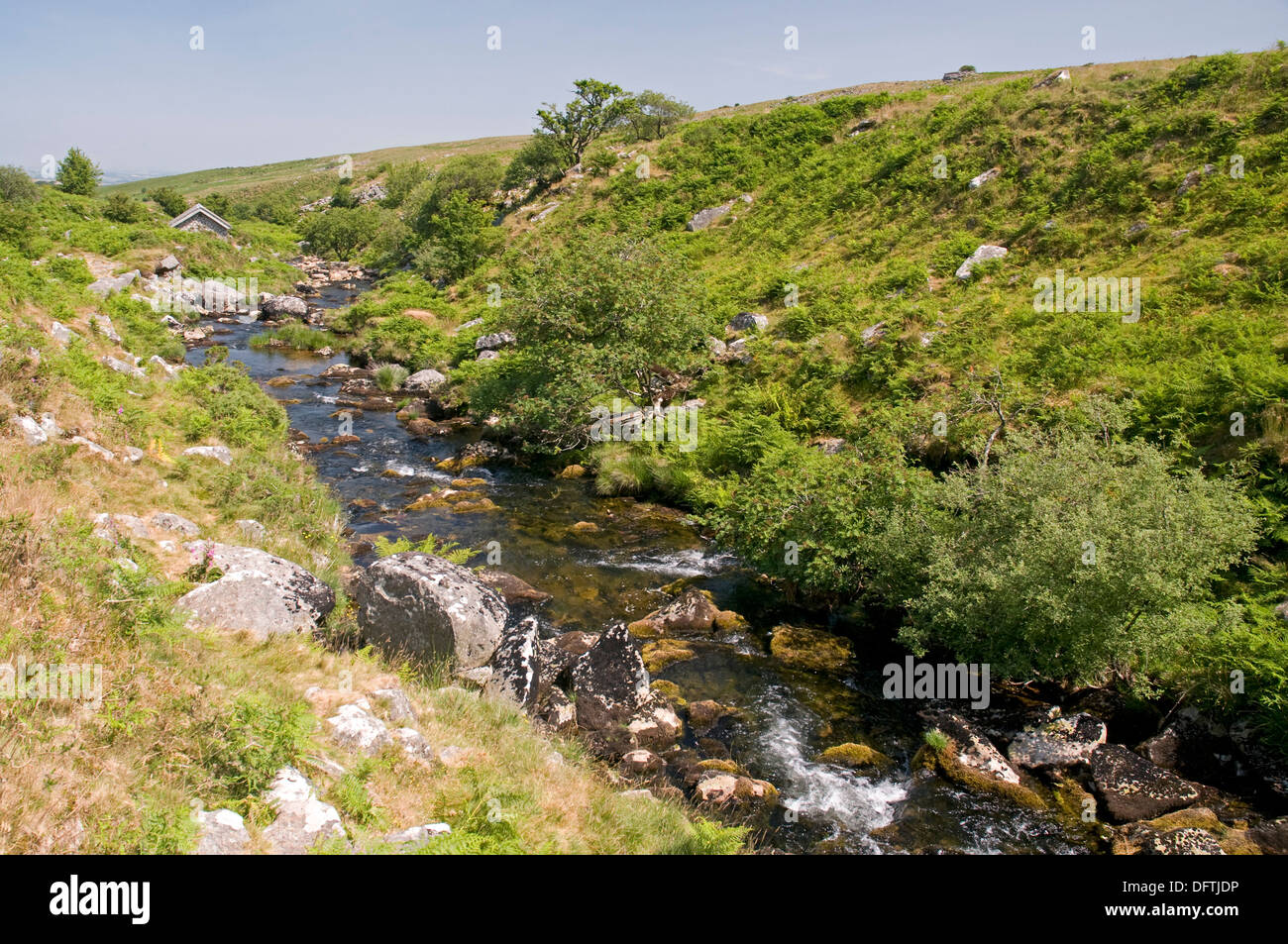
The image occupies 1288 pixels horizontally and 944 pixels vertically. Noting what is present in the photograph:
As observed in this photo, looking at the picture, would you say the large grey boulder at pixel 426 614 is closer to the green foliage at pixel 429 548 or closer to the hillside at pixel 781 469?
the hillside at pixel 781 469

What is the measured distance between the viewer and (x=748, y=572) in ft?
60.7

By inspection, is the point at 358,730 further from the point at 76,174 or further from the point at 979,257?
the point at 76,174

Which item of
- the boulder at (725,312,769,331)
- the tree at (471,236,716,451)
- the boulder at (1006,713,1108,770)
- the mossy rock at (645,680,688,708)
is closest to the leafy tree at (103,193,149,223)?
the tree at (471,236,716,451)

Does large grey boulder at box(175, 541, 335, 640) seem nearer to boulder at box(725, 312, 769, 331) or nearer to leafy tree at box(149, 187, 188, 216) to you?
boulder at box(725, 312, 769, 331)

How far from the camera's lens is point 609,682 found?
12.5 metres

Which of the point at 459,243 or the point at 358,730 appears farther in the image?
the point at 459,243

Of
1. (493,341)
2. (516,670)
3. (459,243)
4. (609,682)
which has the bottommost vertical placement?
(609,682)

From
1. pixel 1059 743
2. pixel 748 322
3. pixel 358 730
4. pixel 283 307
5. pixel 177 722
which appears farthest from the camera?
pixel 283 307

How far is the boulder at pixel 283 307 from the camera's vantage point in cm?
4809

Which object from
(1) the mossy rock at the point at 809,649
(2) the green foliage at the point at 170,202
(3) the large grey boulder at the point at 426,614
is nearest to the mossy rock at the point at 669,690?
(1) the mossy rock at the point at 809,649

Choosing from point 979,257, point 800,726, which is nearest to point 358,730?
point 800,726

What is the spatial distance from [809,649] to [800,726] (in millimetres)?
2698
